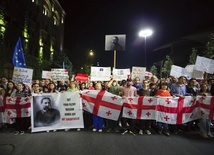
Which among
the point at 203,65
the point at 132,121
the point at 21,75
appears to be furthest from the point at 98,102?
the point at 203,65

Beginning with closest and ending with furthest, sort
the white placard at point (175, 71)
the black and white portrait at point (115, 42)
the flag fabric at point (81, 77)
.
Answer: the white placard at point (175, 71) → the black and white portrait at point (115, 42) → the flag fabric at point (81, 77)

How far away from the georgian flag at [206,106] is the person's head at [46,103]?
534 centimetres

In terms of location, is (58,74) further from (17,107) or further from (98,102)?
(98,102)

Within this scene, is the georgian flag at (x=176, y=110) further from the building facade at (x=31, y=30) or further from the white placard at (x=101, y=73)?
the building facade at (x=31, y=30)

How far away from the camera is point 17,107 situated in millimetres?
6578

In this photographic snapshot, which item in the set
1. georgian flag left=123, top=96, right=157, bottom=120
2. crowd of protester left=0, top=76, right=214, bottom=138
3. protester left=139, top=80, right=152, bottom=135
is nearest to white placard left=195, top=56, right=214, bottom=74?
crowd of protester left=0, top=76, right=214, bottom=138

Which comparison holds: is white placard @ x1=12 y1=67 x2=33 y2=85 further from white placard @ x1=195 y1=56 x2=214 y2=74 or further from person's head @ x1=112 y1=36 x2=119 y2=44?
white placard @ x1=195 y1=56 x2=214 y2=74

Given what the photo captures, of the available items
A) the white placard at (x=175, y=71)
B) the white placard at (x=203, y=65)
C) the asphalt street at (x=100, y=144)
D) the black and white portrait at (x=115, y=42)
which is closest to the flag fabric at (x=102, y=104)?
the asphalt street at (x=100, y=144)

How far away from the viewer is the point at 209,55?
2005 cm

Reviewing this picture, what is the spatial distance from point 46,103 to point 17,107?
43.9 inches

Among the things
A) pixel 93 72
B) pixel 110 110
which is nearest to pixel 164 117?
pixel 110 110

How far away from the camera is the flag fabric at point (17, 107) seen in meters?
6.57

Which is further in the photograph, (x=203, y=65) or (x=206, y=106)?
(x=203, y=65)

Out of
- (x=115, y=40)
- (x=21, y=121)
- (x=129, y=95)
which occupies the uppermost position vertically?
(x=115, y=40)
